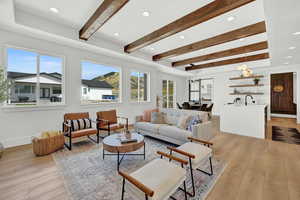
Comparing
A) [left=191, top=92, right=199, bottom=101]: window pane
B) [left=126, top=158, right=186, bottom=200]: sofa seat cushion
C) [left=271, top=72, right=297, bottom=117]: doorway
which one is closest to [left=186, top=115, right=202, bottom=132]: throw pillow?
[left=126, top=158, right=186, bottom=200]: sofa seat cushion

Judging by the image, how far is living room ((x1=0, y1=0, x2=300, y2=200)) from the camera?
183 cm

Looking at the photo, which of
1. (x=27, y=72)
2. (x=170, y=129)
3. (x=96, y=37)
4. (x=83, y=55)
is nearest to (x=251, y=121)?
(x=170, y=129)

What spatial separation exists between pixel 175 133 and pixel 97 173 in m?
1.81

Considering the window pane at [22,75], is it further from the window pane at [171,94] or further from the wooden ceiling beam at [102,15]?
the window pane at [171,94]

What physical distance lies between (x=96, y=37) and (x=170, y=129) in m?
3.49

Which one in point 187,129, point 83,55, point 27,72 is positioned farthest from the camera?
point 83,55

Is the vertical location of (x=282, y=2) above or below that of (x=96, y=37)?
below

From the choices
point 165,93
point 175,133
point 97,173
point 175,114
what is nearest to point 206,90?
point 165,93

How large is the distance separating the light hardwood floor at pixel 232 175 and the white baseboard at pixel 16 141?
183 millimetres

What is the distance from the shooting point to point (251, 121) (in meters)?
4.16

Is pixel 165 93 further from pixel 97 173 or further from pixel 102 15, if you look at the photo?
pixel 97 173

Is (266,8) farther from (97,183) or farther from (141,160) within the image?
(97,183)

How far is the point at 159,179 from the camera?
1311 millimetres

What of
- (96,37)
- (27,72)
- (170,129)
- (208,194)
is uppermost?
(96,37)
